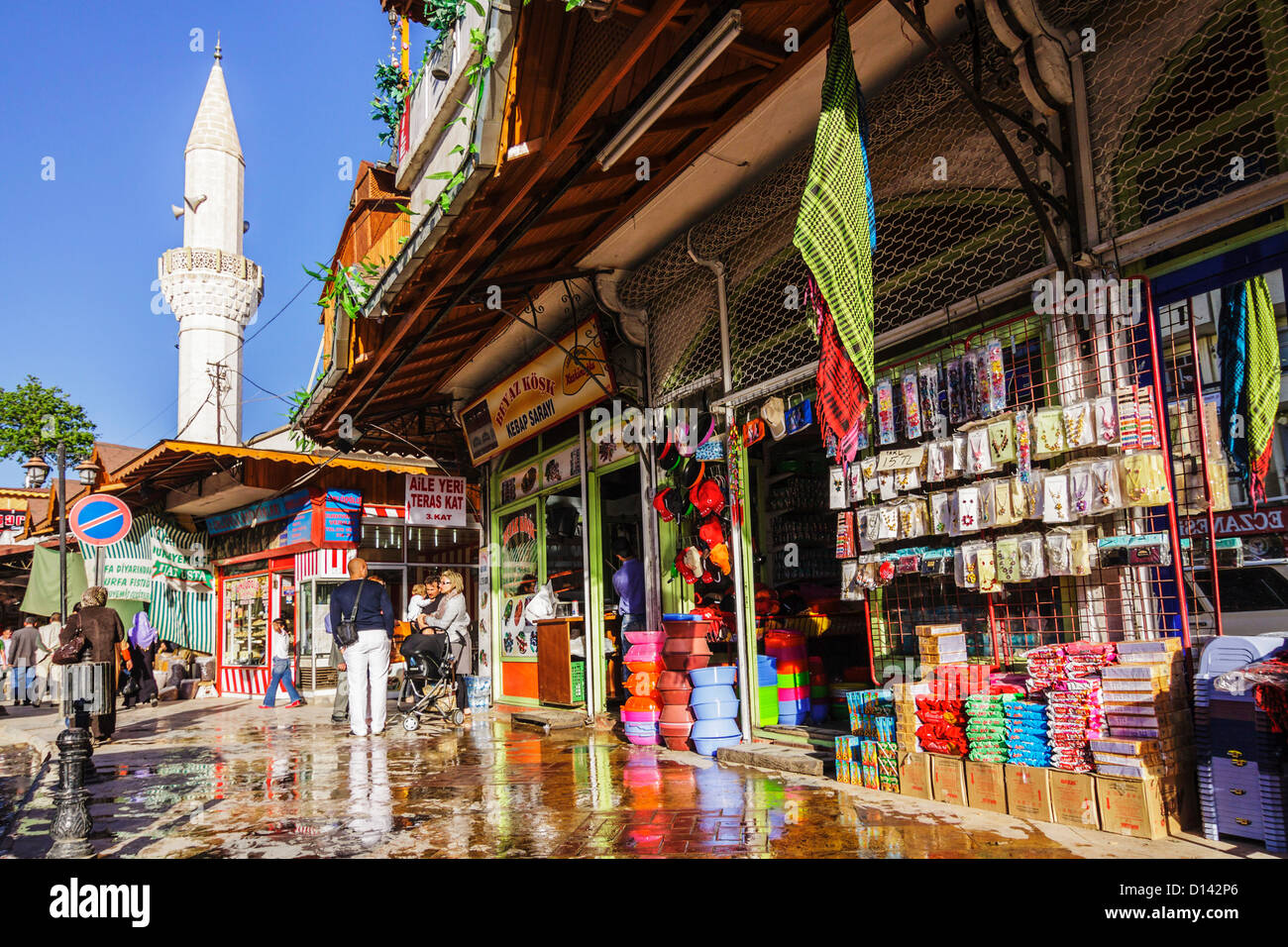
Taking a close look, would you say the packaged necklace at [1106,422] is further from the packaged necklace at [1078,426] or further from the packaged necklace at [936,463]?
the packaged necklace at [936,463]

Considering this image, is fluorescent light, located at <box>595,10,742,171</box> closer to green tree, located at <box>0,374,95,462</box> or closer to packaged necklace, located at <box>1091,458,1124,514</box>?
packaged necklace, located at <box>1091,458,1124,514</box>

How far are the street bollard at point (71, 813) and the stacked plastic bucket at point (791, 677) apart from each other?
4.92 metres

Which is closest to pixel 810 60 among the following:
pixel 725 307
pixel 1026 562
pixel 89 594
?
pixel 725 307

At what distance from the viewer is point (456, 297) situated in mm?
8266

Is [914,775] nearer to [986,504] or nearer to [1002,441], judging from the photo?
[986,504]

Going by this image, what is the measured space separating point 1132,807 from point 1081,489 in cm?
156

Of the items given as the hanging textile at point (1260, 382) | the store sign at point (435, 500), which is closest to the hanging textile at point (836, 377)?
the hanging textile at point (1260, 382)

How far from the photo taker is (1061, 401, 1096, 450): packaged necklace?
4.66 metres

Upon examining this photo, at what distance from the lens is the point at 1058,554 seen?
478 centimetres

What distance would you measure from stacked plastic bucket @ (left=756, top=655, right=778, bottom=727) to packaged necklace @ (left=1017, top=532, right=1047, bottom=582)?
2.89 metres

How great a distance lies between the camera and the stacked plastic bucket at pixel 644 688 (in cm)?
795

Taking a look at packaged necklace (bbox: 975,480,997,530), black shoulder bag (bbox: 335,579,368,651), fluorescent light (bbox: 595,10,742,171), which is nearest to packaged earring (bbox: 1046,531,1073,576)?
packaged necklace (bbox: 975,480,997,530)
